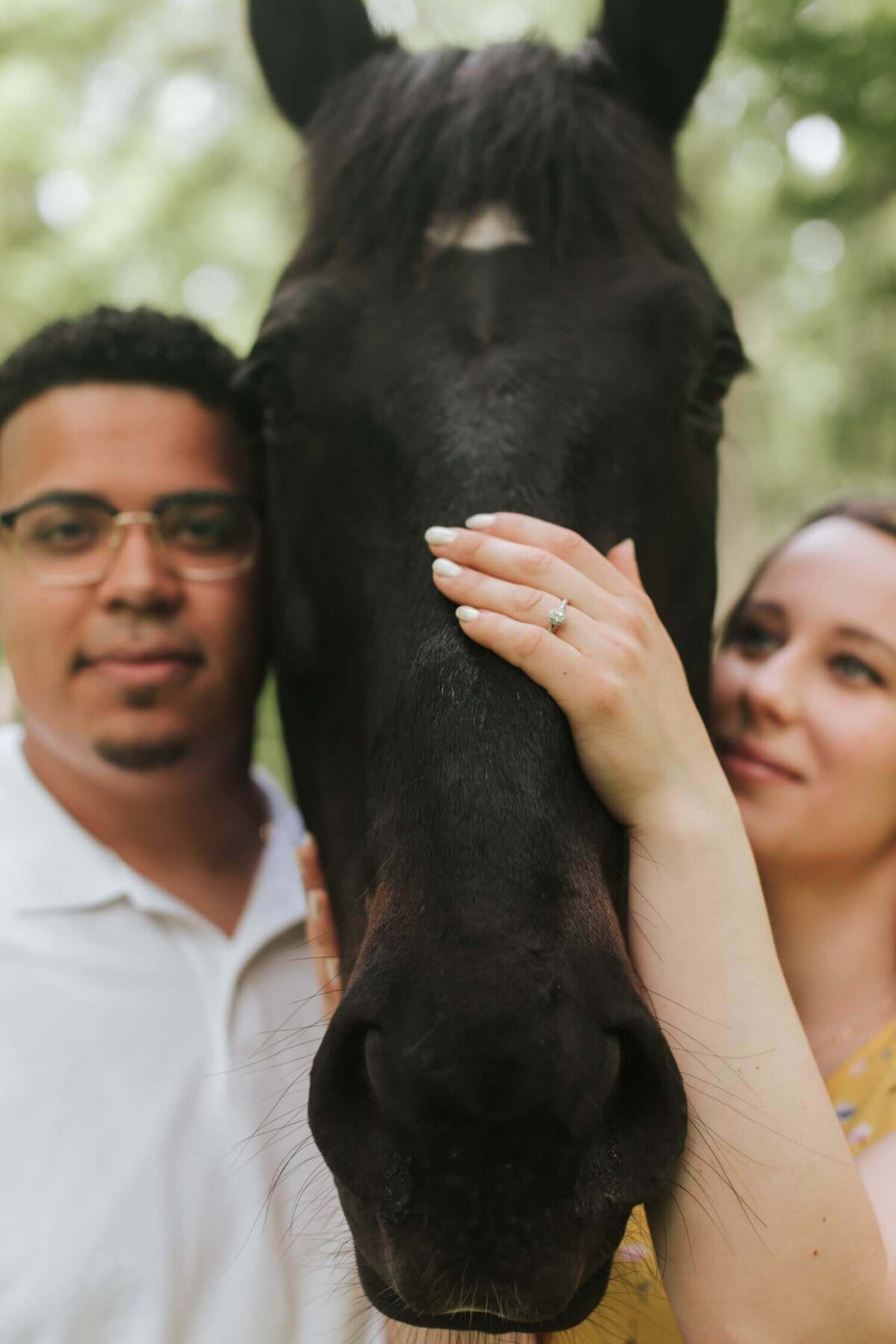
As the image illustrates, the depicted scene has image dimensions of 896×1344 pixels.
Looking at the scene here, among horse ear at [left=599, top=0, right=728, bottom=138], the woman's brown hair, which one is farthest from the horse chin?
horse ear at [left=599, top=0, right=728, bottom=138]

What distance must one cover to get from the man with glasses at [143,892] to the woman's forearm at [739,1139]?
0.67 m

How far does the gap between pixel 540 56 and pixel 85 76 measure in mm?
6124

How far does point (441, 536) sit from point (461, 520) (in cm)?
7

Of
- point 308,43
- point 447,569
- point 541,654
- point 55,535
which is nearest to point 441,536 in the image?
point 447,569

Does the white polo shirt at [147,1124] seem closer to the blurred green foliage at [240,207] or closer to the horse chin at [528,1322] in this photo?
the horse chin at [528,1322]

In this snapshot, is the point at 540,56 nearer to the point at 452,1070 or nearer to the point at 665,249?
the point at 665,249

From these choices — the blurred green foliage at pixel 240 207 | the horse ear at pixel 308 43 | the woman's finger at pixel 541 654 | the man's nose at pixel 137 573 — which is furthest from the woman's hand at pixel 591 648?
the blurred green foliage at pixel 240 207

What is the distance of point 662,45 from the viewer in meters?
2.68

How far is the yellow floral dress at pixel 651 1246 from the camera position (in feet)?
5.89

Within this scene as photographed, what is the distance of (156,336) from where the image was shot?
8.66 feet

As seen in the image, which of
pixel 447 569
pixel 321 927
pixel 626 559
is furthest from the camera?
pixel 321 927

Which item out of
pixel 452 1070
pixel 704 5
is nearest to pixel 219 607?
pixel 452 1070

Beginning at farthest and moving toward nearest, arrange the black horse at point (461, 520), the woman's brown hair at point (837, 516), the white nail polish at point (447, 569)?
the woman's brown hair at point (837, 516)
the white nail polish at point (447, 569)
the black horse at point (461, 520)

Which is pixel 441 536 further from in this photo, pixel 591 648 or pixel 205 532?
pixel 205 532
